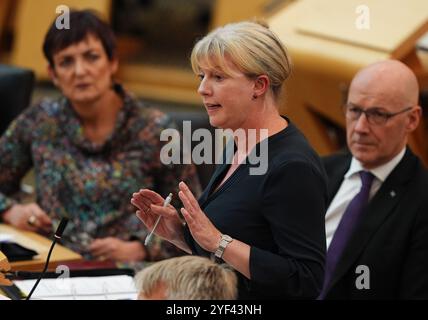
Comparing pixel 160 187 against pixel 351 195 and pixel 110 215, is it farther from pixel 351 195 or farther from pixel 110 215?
pixel 351 195

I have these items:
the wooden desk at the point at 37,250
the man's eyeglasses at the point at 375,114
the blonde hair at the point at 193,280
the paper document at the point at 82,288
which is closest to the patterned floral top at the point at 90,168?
the wooden desk at the point at 37,250

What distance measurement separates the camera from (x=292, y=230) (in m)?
2.12

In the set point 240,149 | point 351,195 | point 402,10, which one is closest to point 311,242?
point 240,149

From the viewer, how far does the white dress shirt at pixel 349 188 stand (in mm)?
2920

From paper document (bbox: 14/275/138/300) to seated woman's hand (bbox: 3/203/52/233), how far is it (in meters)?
0.59

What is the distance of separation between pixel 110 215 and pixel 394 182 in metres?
1.04

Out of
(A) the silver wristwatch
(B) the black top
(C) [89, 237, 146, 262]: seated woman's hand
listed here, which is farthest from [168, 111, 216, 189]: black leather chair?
(A) the silver wristwatch

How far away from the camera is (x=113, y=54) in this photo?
3.49m

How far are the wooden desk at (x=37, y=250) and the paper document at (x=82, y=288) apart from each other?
0.18 m

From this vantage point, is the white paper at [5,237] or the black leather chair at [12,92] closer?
the white paper at [5,237]

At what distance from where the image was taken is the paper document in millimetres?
2541

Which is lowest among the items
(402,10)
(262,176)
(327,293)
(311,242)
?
(327,293)
